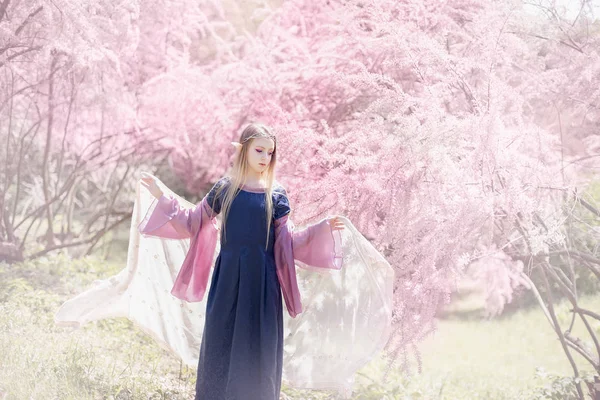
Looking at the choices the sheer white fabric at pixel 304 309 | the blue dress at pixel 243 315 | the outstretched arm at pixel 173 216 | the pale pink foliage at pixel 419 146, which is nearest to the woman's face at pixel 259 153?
the blue dress at pixel 243 315

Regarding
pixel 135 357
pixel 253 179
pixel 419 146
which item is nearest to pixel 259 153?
pixel 253 179

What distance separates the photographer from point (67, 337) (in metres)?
4.41

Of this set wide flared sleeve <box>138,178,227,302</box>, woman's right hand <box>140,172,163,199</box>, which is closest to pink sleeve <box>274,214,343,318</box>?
wide flared sleeve <box>138,178,227,302</box>

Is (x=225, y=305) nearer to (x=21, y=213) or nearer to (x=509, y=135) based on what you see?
(x=509, y=135)

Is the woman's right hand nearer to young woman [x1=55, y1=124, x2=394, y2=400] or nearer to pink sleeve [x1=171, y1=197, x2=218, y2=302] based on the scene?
young woman [x1=55, y1=124, x2=394, y2=400]

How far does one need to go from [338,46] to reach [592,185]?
246cm

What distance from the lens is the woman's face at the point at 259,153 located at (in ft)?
9.64

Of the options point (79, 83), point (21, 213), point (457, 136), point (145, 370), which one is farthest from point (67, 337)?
point (21, 213)

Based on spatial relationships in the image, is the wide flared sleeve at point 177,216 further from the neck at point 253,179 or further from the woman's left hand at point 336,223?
the woman's left hand at point 336,223

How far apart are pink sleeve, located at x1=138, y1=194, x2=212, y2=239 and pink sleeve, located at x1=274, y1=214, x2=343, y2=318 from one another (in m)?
0.36

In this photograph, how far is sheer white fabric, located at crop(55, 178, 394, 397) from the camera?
3.37 m

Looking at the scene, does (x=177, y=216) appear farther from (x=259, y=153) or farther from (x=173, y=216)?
(x=259, y=153)

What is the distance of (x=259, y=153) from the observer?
2.94 meters

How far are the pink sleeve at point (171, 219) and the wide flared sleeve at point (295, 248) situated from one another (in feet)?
1.12
